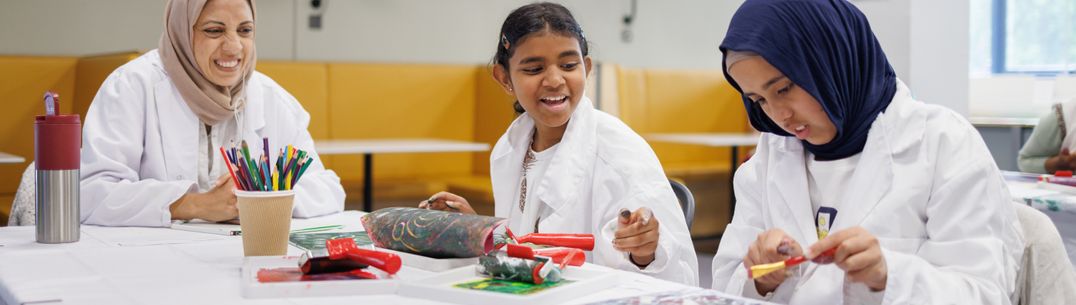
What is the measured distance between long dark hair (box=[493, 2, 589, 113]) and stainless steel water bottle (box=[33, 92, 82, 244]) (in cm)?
80

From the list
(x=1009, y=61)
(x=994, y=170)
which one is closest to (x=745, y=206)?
(x=994, y=170)

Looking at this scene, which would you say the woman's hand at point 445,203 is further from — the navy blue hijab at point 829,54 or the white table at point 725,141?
the white table at point 725,141

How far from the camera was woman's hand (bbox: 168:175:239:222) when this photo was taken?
76.2 inches

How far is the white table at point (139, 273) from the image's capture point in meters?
1.19

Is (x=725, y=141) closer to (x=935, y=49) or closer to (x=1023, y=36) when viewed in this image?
(x=935, y=49)

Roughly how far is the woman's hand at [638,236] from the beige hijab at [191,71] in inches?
44.0

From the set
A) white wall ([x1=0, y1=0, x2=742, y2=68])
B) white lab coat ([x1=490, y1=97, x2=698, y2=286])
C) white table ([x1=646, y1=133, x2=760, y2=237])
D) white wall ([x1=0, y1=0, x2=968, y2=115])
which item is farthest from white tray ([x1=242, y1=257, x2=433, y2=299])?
white table ([x1=646, y1=133, x2=760, y2=237])

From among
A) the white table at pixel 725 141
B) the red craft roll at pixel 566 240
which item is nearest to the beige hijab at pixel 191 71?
the red craft roll at pixel 566 240

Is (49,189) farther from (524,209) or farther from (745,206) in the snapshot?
(745,206)

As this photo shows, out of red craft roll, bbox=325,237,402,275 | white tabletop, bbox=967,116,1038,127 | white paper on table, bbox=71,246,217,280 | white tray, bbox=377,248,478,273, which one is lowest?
white paper on table, bbox=71,246,217,280

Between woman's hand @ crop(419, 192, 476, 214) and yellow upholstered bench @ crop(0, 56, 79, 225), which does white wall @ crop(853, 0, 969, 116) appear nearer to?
woman's hand @ crop(419, 192, 476, 214)

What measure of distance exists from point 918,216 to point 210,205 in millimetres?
1293

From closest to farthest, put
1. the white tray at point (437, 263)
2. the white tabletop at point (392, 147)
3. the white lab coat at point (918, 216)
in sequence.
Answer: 1. the white lab coat at point (918, 216)
2. the white tray at point (437, 263)
3. the white tabletop at point (392, 147)

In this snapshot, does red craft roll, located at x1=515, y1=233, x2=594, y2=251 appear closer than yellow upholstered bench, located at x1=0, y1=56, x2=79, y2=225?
Yes
